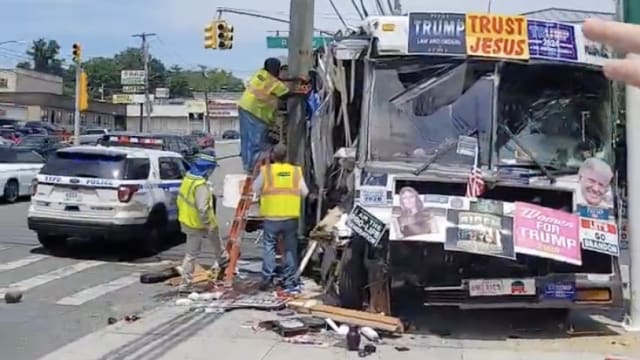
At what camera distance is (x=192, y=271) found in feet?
39.3

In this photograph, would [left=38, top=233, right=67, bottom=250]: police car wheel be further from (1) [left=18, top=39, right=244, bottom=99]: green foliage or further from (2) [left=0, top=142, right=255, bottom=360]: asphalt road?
(1) [left=18, top=39, right=244, bottom=99]: green foliage

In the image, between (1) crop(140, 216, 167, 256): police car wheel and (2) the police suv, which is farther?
(1) crop(140, 216, 167, 256): police car wheel

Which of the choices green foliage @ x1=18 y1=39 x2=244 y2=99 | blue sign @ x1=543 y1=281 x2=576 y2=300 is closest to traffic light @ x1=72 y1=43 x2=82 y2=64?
blue sign @ x1=543 y1=281 x2=576 y2=300

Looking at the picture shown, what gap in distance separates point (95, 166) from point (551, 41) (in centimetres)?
846

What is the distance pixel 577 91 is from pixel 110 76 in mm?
153099

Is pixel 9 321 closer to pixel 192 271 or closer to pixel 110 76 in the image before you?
pixel 192 271

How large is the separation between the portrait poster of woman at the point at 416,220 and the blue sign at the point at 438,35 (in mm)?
1447

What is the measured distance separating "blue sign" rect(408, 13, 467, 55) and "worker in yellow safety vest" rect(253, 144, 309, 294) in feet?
9.87

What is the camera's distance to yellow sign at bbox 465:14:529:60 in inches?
348

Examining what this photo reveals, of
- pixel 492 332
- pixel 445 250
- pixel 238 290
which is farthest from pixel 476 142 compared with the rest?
pixel 238 290

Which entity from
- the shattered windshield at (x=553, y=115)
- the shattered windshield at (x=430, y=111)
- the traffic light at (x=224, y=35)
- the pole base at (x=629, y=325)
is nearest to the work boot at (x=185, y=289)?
the shattered windshield at (x=430, y=111)

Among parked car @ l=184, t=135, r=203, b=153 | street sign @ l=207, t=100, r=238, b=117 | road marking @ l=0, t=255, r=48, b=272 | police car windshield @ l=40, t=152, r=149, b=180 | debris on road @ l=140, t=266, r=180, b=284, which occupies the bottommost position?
road marking @ l=0, t=255, r=48, b=272

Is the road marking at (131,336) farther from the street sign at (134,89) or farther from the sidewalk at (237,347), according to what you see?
the street sign at (134,89)

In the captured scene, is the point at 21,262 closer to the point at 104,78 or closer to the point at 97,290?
the point at 97,290
